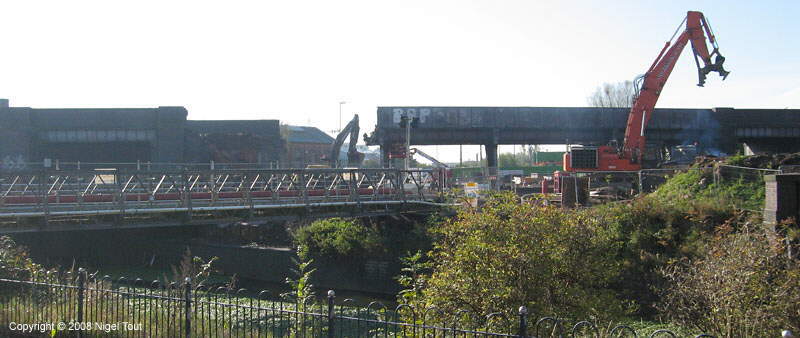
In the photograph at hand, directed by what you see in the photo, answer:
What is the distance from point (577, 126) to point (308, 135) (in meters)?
56.7

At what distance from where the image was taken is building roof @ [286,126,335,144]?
307 ft

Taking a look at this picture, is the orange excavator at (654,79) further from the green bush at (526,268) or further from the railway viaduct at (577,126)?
the green bush at (526,268)

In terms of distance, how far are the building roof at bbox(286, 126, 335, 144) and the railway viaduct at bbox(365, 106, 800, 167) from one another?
44.9 metres

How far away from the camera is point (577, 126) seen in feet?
159

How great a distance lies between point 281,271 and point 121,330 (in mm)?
16628

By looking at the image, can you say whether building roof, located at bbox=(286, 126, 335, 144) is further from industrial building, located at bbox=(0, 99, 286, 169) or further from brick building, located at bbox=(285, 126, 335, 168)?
industrial building, located at bbox=(0, 99, 286, 169)

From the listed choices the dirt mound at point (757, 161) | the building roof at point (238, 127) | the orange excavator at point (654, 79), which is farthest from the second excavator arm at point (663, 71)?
the building roof at point (238, 127)

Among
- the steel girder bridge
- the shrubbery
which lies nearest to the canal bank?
the shrubbery

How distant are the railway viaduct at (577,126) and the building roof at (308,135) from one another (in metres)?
44.9

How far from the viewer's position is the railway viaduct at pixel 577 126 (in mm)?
47500

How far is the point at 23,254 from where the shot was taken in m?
13.0

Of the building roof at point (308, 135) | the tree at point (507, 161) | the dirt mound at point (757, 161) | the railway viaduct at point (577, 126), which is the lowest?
the dirt mound at point (757, 161)

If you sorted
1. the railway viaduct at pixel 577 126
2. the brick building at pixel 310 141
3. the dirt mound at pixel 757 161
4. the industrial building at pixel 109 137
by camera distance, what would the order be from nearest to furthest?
the dirt mound at pixel 757 161 < the industrial building at pixel 109 137 < the railway viaduct at pixel 577 126 < the brick building at pixel 310 141

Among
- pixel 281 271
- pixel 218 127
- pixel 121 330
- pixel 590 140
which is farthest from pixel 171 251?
pixel 590 140
